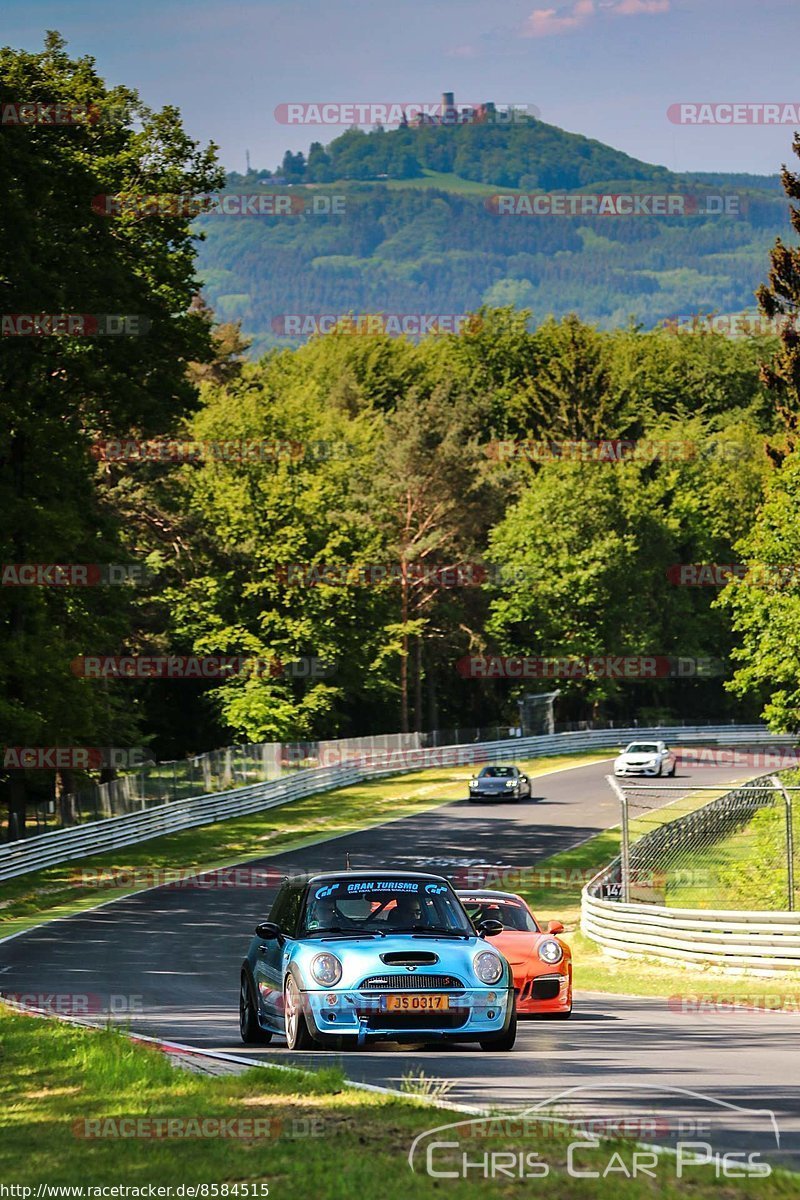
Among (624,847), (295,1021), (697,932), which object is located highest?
(295,1021)

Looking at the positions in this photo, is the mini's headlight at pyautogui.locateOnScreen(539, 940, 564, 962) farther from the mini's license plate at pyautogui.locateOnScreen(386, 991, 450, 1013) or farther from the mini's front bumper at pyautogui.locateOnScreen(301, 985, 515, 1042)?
the mini's license plate at pyautogui.locateOnScreen(386, 991, 450, 1013)

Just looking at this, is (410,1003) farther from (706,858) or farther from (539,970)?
(706,858)

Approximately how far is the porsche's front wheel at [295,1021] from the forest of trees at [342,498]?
2513 centimetres

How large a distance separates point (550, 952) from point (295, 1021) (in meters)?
5.71

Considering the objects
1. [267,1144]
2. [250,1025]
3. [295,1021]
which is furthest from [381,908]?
[267,1144]

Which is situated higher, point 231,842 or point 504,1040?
point 504,1040

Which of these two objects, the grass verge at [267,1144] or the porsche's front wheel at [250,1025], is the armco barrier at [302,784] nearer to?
the porsche's front wheel at [250,1025]

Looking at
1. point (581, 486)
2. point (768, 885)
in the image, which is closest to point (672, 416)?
point (581, 486)

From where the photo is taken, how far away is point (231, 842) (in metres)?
47.5

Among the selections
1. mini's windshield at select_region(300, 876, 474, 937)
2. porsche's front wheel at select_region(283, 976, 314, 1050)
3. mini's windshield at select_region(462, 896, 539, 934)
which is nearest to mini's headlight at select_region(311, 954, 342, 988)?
porsche's front wheel at select_region(283, 976, 314, 1050)

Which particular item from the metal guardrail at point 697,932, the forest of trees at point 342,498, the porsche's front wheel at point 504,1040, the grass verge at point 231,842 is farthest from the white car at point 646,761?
the porsche's front wheel at point 504,1040

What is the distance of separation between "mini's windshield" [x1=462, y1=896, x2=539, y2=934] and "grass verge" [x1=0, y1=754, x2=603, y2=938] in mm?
13910

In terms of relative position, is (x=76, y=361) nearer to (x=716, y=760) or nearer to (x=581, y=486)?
(x=716, y=760)

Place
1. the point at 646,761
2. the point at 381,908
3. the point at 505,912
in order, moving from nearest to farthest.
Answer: the point at 381,908 < the point at 505,912 < the point at 646,761
